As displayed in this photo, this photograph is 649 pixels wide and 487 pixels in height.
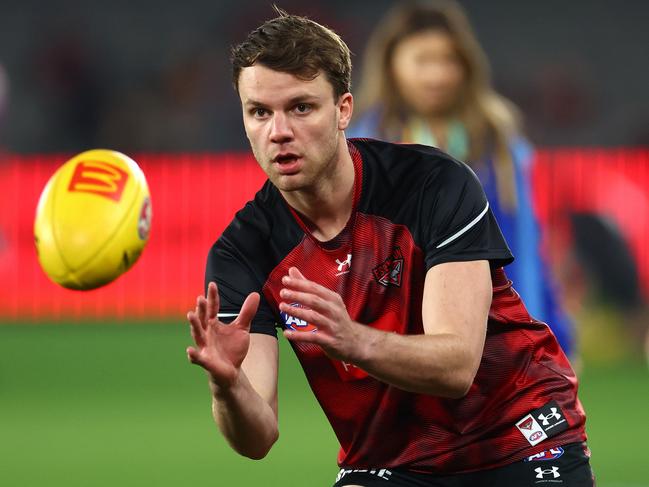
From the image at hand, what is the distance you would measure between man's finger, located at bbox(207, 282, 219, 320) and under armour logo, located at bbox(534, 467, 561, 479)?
1.21 m

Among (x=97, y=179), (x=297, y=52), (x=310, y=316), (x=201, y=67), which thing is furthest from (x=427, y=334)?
(x=201, y=67)

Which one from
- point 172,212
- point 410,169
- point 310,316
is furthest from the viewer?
point 172,212

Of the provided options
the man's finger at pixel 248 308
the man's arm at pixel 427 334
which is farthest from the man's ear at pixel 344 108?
the man's finger at pixel 248 308

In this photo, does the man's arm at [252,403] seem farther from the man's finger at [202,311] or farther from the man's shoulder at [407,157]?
the man's shoulder at [407,157]

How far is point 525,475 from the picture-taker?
4.37m

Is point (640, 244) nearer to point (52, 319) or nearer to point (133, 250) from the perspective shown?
point (52, 319)

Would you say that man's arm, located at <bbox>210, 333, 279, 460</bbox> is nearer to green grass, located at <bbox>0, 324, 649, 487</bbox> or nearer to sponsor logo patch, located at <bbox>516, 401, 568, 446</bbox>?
sponsor logo patch, located at <bbox>516, 401, 568, 446</bbox>

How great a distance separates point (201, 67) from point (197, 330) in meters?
16.4

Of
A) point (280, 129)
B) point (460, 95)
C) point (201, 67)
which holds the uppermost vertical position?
point (201, 67)

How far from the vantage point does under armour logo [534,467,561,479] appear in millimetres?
4359

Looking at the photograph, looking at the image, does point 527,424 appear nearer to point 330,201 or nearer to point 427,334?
point 427,334

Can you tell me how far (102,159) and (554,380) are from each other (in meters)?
1.95

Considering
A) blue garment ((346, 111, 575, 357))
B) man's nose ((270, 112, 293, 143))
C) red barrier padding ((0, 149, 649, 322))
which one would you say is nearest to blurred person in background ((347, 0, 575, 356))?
blue garment ((346, 111, 575, 357))

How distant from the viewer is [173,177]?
1486 cm
